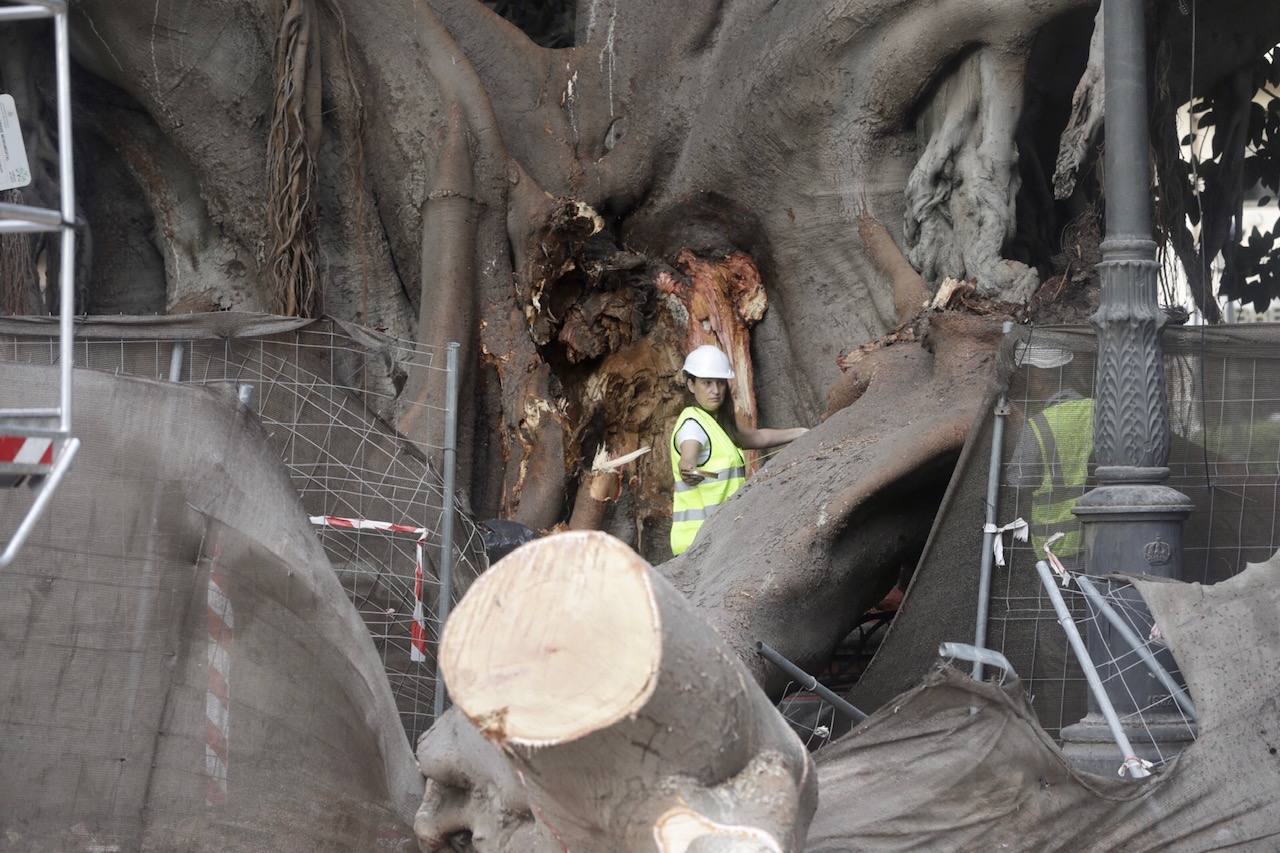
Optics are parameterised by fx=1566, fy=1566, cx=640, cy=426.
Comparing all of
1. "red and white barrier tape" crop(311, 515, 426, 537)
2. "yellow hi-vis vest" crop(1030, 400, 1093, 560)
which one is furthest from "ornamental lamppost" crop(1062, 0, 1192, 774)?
"red and white barrier tape" crop(311, 515, 426, 537)

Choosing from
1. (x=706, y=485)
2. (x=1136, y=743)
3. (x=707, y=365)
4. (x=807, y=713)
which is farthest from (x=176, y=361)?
(x=1136, y=743)

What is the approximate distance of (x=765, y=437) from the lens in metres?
8.36

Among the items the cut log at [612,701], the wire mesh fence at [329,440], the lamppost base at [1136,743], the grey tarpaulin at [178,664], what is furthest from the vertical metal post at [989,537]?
the cut log at [612,701]

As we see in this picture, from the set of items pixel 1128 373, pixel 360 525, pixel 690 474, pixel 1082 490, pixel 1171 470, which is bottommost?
pixel 360 525

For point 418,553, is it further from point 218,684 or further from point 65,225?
point 65,225

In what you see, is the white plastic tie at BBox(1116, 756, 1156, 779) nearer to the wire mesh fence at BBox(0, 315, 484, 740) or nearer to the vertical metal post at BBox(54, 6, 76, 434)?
the wire mesh fence at BBox(0, 315, 484, 740)

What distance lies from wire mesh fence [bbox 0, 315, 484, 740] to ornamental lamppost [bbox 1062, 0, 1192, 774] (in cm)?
274

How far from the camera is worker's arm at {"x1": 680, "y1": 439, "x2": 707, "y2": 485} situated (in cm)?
747

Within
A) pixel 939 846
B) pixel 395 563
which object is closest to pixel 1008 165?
pixel 395 563

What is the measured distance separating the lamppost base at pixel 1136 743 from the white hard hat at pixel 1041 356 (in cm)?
156

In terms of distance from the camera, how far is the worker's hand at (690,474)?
7473 mm

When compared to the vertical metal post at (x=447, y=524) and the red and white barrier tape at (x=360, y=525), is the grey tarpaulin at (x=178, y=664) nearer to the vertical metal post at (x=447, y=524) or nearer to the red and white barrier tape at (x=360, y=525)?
the vertical metal post at (x=447, y=524)

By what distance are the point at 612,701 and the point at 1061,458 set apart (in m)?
3.64

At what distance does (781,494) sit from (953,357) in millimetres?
1120
